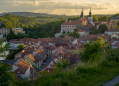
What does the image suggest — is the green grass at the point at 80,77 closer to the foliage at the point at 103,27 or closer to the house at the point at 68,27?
the foliage at the point at 103,27

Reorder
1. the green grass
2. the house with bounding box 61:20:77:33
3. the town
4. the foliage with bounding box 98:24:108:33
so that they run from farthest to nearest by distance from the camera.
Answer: the house with bounding box 61:20:77:33 < the foliage with bounding box 98:24:108:33 < the town < the green grass

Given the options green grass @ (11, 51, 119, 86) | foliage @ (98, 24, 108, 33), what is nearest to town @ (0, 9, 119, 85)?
foliage @ (98, 24, 108, 33)

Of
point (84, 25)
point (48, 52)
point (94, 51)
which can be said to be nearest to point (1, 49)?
point (94, 51)

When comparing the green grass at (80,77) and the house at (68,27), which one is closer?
the green grass at (80,77)

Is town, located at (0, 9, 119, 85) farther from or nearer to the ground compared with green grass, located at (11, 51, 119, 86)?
nearer to the ground

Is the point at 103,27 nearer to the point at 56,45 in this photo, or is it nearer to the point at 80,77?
the point at 56,45

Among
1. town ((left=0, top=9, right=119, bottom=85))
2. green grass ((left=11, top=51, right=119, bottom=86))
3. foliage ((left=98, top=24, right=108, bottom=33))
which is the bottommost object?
town ((left=0, top=9, right=119, bottom=85))

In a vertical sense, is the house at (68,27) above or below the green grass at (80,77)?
below

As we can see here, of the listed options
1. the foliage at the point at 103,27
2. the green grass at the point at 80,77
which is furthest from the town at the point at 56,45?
the green grass at the point at 80,77

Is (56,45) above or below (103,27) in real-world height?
below

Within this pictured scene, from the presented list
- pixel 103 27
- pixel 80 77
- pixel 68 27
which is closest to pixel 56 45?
pixel 103 27

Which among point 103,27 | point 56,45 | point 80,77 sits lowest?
point 56,45

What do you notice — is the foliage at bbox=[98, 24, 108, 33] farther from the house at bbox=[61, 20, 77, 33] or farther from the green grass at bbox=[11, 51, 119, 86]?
the green grass at bbox=[11, 51, 119, 86]

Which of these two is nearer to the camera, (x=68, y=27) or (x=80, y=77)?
(x=80, y=77)
